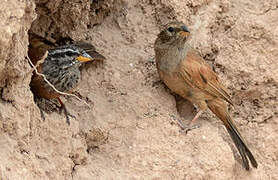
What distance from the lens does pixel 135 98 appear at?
563cm

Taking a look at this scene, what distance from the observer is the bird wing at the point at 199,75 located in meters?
6.00

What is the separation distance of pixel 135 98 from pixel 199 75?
31.7 inches

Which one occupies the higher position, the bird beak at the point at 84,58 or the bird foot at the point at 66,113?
the bird beak at the point at 84,58

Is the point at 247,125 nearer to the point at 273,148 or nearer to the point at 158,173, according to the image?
the point at 273,148

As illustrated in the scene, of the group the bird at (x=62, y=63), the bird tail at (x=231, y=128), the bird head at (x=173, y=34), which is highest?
the bird head at (x=173, y=34)

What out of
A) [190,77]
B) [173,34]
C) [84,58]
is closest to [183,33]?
[173,34]

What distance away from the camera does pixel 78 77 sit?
5.61m

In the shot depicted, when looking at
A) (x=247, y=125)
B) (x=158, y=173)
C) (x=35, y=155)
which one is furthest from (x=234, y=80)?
(x=35, y=155)

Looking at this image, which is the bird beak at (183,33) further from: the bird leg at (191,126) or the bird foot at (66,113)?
the bird foot at (66,113)

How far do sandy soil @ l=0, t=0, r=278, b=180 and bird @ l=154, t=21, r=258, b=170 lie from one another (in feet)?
0.39

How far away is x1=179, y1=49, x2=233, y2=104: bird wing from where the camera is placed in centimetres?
600

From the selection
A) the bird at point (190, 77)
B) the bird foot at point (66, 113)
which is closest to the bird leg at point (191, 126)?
the bird at point (190, 77)

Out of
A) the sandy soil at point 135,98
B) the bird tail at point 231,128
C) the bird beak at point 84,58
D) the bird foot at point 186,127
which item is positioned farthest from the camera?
the bird tail at point 231,128

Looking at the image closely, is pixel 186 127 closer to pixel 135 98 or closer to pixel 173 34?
pixel 135 98
